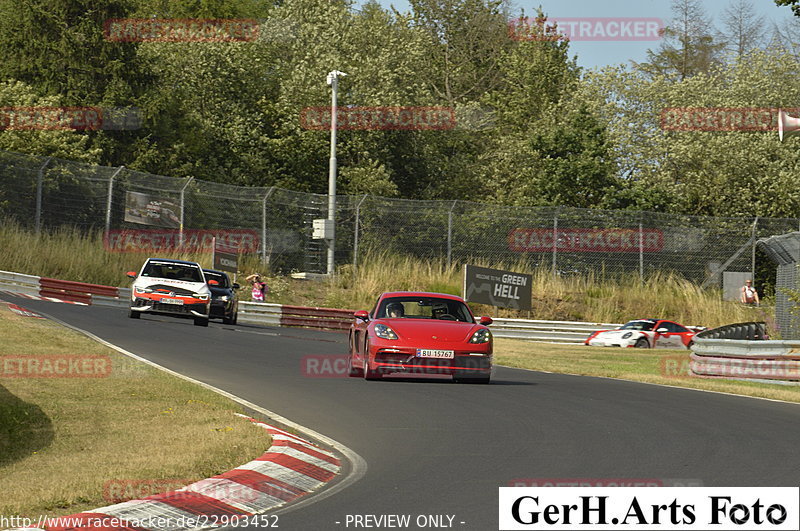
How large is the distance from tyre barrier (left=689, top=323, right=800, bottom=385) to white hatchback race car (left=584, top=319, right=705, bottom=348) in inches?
422

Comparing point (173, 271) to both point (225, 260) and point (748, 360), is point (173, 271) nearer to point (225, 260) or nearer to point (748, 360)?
point (225, 260)

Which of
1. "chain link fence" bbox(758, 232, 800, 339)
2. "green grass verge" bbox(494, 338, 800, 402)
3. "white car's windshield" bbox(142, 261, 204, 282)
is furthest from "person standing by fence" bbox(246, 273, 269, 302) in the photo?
"chain link fence" bbox(758, 232, 800, 339)

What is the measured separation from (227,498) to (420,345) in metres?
8.56

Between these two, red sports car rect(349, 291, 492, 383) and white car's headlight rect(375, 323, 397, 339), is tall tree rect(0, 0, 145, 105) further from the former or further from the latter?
white car's headlight rect(375, 323, 397, 339)

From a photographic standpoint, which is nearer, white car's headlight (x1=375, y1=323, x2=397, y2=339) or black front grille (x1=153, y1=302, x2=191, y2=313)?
white car's headlight (x1=375, y1=323, x2=397, y2=339)

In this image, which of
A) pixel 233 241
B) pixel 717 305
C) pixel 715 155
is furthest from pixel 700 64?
pixel 233 241

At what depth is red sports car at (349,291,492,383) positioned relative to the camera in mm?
15859

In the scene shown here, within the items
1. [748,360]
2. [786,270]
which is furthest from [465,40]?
[748,360]

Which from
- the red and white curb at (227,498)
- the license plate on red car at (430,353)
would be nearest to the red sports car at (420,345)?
the license plate on red car at (430,353)

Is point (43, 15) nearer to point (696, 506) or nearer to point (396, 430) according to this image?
point (396, 430)

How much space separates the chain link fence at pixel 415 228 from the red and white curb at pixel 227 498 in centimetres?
2839

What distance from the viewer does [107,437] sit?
9859mm

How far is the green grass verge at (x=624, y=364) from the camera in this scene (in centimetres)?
1792

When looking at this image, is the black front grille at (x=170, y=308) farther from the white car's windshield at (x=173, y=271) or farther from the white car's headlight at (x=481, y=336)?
the white car's headlight at (x=481, y=336)
